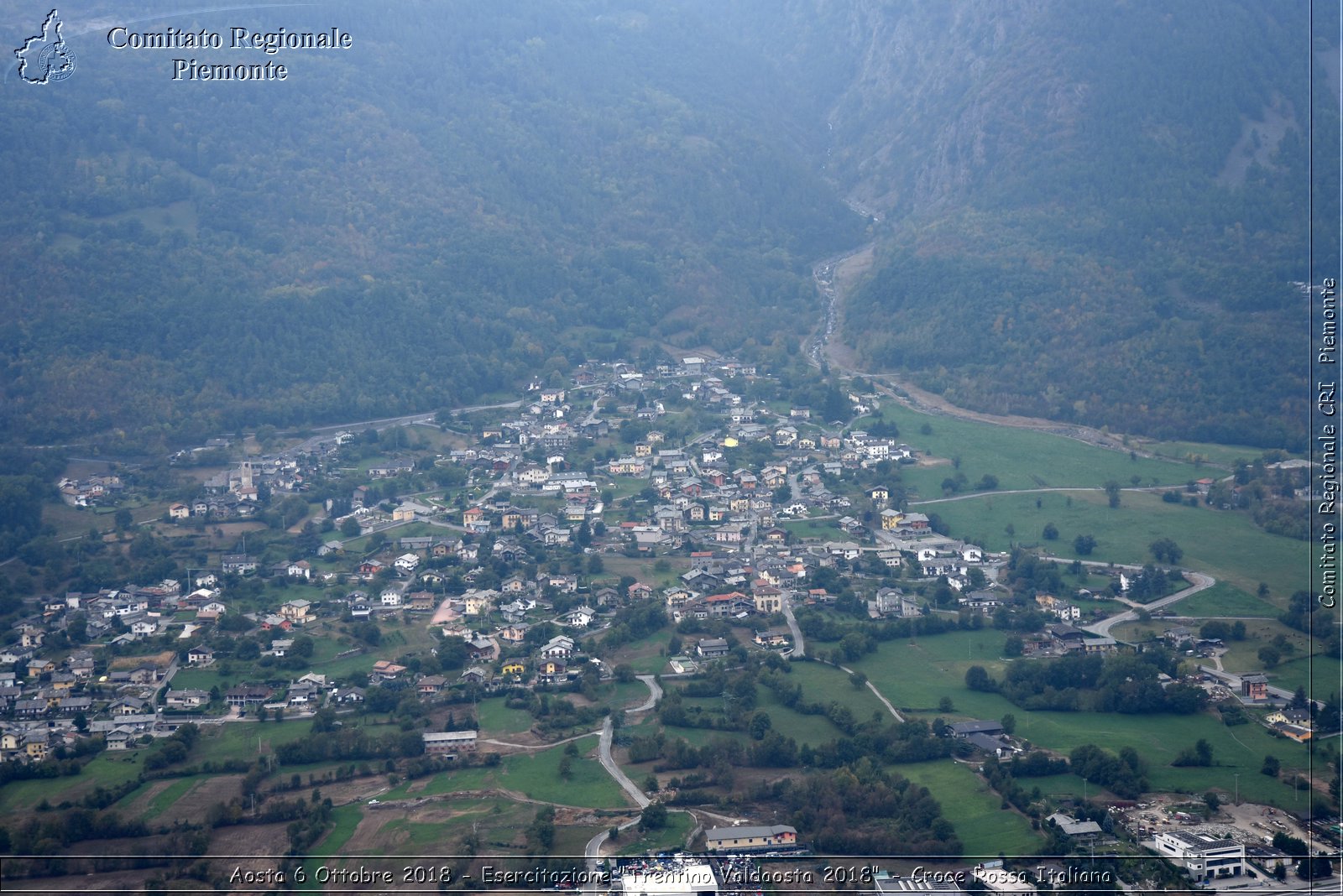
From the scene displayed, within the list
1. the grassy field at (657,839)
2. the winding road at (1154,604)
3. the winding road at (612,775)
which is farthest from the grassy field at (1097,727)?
the grassy field at (657,839)

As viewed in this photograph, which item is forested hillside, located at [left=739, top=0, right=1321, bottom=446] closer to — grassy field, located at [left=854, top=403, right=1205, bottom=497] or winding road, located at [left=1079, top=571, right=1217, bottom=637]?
grassy field, located at [left=854, top=403, right=1205, bottom=497]

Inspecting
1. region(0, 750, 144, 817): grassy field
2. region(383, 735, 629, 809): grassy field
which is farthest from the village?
region(383, 735, 629, 809): grassy field

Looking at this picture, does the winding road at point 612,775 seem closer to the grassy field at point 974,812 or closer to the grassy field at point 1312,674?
the grassy field at point 974,812

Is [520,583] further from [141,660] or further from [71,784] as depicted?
[71,784]

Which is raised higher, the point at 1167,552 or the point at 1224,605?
the point at 1167,552

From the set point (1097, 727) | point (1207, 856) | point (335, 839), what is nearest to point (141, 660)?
point (335, 839)
